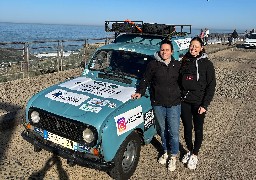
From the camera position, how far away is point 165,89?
167 inches

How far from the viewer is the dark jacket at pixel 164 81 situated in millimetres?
4203

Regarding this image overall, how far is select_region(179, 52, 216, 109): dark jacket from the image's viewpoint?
165 inches

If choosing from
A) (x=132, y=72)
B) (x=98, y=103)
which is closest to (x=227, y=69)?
(x=132, y=72)

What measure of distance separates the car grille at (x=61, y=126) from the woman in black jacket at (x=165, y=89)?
3.45 ft

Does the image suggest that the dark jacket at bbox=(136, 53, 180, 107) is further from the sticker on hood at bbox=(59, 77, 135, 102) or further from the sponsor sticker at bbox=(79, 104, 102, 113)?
the sponsor sticker at bbox=(79, 104, 102, 113)

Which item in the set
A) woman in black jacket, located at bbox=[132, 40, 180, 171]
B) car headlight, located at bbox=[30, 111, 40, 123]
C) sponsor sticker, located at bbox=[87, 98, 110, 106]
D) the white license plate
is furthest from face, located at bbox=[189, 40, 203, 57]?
car headlight, located at bbox=[30, 111, 40, 123]

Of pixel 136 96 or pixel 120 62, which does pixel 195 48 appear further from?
pixel 120 62

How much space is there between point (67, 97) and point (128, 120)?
3.47 feet

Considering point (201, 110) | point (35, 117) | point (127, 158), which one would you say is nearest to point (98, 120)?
point (127, 158)

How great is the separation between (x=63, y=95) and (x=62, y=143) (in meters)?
0.79

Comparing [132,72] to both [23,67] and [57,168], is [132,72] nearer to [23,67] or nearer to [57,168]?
[57,168]

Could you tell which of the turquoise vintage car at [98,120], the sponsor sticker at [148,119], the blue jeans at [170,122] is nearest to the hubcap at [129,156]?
the turquoise vintage car at [98,120]

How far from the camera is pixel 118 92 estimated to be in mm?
4508

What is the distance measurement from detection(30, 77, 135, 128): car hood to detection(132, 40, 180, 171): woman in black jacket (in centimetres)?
40
